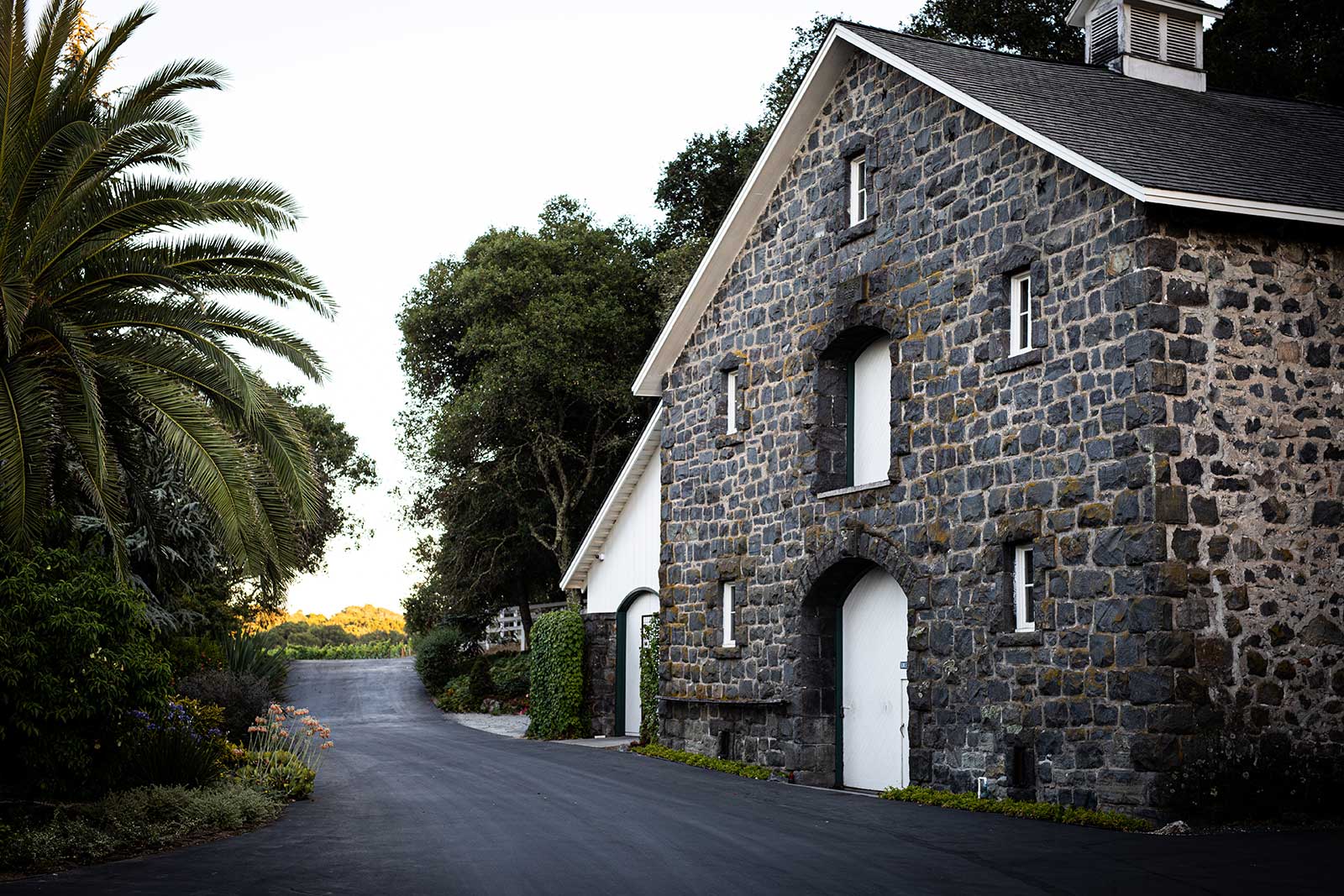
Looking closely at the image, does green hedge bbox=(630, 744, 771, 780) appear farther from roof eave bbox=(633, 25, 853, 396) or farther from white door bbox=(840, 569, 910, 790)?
roof eave bbox=(633, 25, 853, 396)

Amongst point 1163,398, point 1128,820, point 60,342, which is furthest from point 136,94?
point 1128,820

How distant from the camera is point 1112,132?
50.1 feet

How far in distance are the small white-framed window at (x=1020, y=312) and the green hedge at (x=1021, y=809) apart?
4.87 metres

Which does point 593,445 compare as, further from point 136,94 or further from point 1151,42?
point 136,94

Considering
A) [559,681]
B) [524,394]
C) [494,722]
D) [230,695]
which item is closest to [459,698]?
[494,722]

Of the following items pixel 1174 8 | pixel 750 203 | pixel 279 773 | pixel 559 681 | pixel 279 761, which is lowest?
pixel 279 773

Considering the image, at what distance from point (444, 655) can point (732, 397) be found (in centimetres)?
2001

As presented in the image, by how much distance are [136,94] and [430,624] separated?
31.3 metres

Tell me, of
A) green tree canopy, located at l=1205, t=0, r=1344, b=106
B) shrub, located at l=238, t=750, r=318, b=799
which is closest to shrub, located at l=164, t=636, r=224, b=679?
shrub, located at l=238, t=750, r=318, b=799

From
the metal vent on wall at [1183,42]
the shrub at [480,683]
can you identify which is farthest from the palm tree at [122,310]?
the shrub at [480,683]

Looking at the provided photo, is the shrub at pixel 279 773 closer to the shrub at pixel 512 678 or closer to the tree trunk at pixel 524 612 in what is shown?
the shrub at pixel 512 678

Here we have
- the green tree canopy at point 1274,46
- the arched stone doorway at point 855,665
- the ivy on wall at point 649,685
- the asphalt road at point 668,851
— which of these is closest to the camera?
the asphalt road at point 668,851

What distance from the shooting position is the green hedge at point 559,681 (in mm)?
26094

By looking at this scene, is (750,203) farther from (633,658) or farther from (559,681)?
(559,681)
